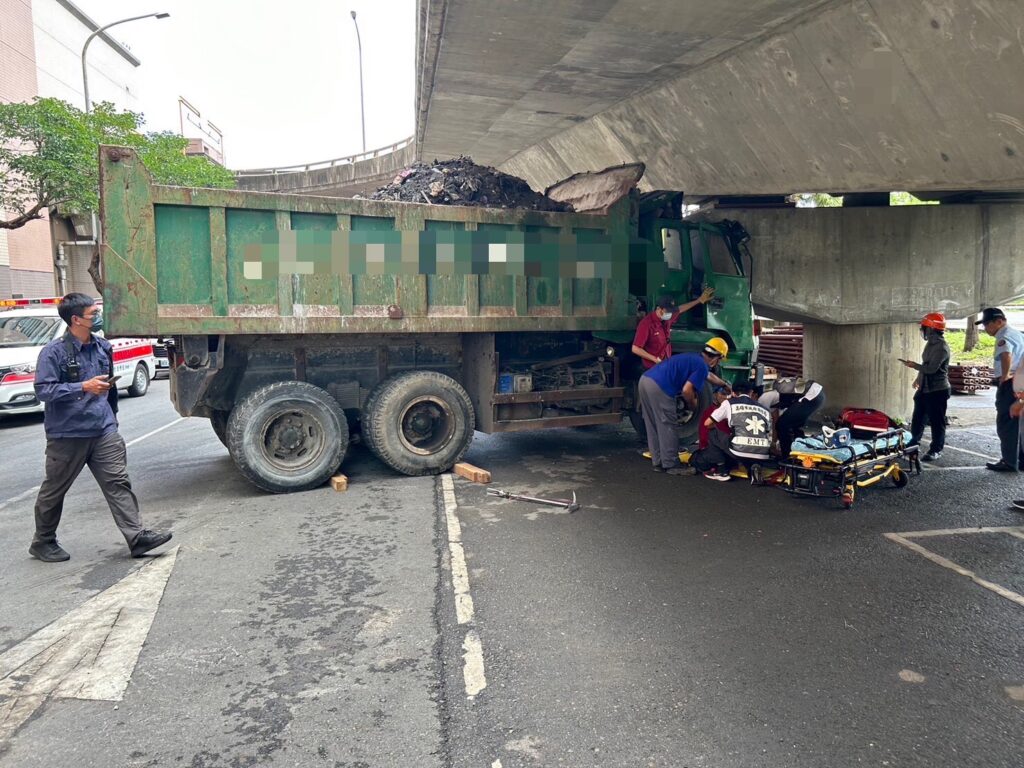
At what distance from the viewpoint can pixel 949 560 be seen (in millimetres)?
4762

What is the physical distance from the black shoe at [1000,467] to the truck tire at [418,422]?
5.53m

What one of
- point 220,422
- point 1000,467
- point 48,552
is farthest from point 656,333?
point 48,552

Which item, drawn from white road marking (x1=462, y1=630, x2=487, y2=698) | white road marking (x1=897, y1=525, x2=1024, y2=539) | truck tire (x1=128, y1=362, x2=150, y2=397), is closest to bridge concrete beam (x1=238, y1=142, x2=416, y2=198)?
truck tire (x1=128, y1=362, x2=150, y2=397)

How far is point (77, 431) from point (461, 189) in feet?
14.0

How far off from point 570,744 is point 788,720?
0.94m

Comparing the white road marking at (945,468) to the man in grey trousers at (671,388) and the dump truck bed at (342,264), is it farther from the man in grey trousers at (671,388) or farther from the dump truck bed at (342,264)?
the dump truck bed at (342,264)

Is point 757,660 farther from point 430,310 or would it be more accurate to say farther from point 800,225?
point 800,225

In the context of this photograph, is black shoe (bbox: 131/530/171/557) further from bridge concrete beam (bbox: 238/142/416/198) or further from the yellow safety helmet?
bridge concrete beam (bbox: 238/142/416/198)

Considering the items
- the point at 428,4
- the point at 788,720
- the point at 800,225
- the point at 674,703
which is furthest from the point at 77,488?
the point at 800,225

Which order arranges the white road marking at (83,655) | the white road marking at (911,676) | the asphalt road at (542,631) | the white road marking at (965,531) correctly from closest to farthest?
the asphalt road at (542,631) < the white road marking at (83,655) < the white road marking at (911,676) < the white road marking at (965,531)

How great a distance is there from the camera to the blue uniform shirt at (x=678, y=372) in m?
7.08

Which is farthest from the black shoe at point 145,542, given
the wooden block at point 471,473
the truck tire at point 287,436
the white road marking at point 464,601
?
the wooden block at point 471,473

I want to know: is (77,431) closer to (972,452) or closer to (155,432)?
(155,432)

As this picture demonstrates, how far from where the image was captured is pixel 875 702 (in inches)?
120
